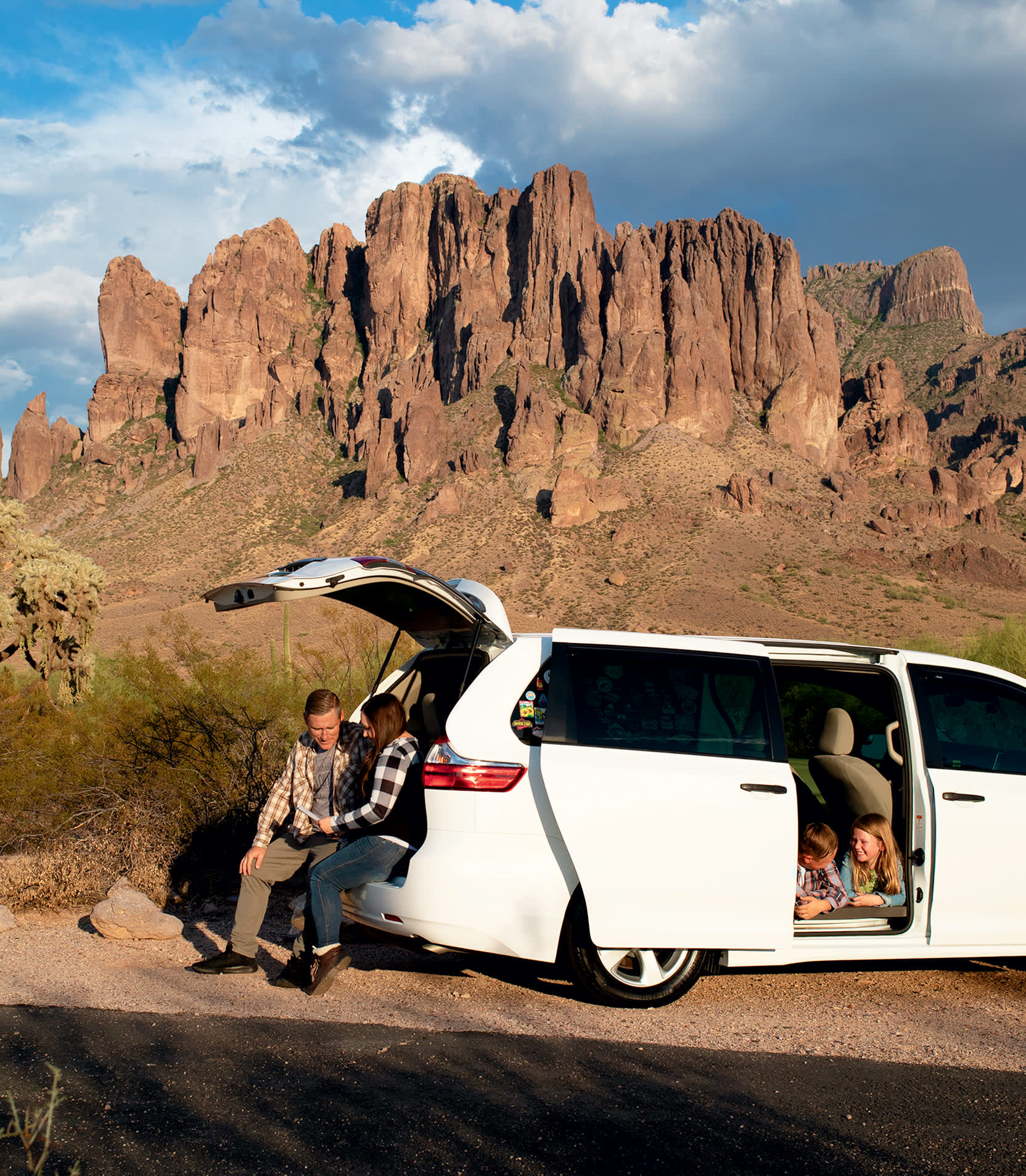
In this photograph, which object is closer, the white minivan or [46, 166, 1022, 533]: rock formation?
the white minivan

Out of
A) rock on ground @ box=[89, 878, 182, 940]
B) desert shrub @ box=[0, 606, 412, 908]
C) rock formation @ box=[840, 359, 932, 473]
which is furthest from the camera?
rock formation @ box=[840, 359, 932, 473]

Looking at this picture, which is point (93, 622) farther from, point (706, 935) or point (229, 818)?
point (706, 935)

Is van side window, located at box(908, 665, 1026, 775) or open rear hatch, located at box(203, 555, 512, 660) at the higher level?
open rear hatch, located at box(203, 555, 512, 660)

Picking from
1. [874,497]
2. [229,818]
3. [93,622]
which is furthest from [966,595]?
[229,818]

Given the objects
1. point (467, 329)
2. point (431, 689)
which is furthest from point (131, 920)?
point (467, 329)

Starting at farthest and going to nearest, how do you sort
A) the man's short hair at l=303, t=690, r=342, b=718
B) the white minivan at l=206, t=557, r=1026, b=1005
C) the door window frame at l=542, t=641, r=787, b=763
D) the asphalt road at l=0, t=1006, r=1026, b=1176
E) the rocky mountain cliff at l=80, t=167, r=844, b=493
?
the rocky mountain cliff at l=80, t=167, r=844, b=493 < the man's short hair at l=303, t=690, r=342, b=718 < the door window frame at l=542, t=641, r=787, b=763 < the white minivan at l=206, t=557, r=1026, b=1005 < the asphalt road at l=0, t=1006, r=1026, b=1176

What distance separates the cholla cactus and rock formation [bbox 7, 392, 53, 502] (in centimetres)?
10069

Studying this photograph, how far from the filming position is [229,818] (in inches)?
301

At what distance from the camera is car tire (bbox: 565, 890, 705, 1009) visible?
4266 millimetres

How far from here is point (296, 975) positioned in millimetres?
4629

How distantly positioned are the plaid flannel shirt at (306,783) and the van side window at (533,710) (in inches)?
44.9

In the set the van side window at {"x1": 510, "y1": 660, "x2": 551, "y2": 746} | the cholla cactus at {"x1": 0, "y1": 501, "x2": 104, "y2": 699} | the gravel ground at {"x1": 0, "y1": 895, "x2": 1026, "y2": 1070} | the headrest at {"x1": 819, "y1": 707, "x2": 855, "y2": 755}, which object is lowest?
the gravel ground at {"x1": 0, "y1": 895, "x2": 1026, "y2": 1070}

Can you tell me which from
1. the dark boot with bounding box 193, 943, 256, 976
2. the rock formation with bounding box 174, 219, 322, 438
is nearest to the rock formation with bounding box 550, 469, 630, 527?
the rock formation with bounding box 174, 219, 322, 438

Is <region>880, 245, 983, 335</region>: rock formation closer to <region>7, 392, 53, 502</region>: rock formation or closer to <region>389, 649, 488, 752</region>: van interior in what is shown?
<region>7, 392, 53, 502</region>: rock formation
